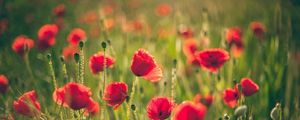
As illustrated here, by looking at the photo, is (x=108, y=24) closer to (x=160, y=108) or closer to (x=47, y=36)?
(x=47, y=36)

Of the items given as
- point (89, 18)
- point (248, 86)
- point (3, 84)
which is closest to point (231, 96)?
point (248, 86)

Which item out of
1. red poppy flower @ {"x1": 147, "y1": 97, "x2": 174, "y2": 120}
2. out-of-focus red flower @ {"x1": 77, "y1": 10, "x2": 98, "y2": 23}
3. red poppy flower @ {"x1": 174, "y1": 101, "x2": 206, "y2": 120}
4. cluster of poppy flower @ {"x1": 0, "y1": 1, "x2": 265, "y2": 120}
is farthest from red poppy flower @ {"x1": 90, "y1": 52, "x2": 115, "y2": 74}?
out-of-focus red flower @ {"x1": 77, "y1": 10, "x2": 98, "y2": 23}

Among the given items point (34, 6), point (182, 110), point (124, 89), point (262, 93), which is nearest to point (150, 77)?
point (124, 89)

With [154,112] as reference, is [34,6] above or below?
above

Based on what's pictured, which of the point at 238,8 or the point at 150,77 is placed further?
the point at 238,8

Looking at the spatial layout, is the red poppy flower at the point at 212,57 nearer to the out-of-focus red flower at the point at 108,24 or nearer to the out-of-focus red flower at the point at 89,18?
the out-of-focus red flower at the point at 108,24

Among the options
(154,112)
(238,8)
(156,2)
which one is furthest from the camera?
(156,2)

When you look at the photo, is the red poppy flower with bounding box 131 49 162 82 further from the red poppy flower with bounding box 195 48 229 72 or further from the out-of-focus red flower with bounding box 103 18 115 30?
the out-of-focus red flower with bounding box 103 18 115 30

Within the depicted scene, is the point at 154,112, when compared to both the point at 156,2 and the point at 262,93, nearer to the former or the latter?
the point at 262,93
